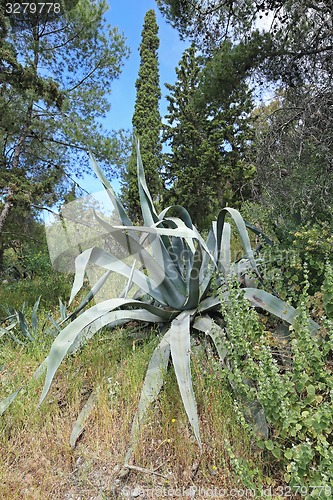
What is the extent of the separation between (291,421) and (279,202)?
7.02 feet

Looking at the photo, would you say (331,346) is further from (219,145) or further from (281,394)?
(219,145)

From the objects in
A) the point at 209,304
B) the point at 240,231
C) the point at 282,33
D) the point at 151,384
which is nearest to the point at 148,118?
the point at 282,33

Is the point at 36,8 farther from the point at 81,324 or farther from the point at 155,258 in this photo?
the point at 81,324

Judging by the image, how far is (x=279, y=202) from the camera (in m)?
3.08

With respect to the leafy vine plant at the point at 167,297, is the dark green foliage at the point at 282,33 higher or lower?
higher

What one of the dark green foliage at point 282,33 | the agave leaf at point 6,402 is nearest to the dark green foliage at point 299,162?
the dark green foliage at point 282,33

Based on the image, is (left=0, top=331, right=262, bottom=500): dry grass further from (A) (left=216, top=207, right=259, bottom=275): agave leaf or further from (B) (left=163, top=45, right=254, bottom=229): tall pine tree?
(B) (left=163, top=45, right=254, bottom=229): tall pine tree

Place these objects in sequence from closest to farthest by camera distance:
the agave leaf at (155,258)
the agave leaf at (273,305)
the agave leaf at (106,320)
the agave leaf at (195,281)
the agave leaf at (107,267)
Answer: the agave leaf at (273,305)
the agave leaf at (107,267)
the agave leaf at (195,281)
the agave leaf at (106,320)
the agave leaf at (155,258)

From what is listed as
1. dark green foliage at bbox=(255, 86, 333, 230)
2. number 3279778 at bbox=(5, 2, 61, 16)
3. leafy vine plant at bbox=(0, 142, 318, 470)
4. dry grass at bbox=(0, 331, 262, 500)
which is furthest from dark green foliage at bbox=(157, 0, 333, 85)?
dry grass at bbox=(0, 331, 262, 500)

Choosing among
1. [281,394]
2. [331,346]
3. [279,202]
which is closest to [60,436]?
[281,394]

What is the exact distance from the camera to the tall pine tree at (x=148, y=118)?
11781mm

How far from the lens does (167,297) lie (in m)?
2.31

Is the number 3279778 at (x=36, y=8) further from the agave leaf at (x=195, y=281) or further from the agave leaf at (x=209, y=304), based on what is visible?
the agave leaf at (x=209, y=304)

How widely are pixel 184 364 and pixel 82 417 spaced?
22.9 inches
